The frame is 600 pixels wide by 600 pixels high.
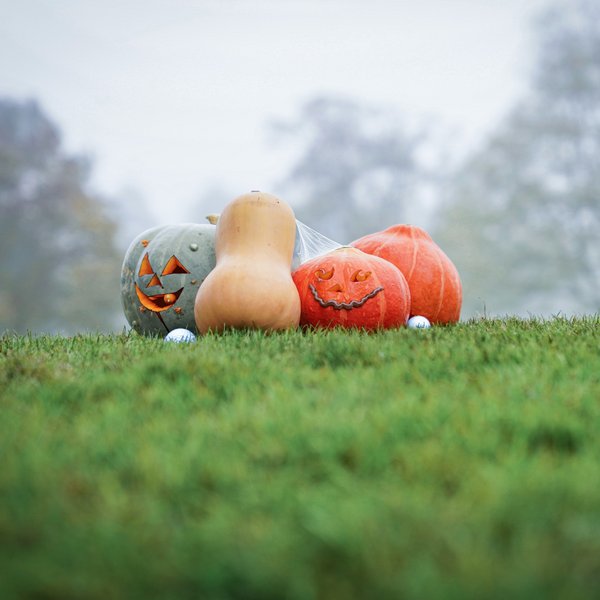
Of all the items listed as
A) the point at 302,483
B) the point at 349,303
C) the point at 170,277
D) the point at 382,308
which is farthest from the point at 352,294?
the point at 302,483

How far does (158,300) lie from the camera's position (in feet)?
16.8

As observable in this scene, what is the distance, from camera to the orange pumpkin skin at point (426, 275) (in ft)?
16.6

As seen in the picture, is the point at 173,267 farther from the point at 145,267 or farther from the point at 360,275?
the point at 360,275

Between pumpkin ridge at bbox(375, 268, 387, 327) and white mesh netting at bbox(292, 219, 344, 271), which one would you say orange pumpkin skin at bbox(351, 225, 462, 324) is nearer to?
white mesh netting at bbox(292, 219, 344, 271)

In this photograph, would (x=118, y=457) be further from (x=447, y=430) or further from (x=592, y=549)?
(x=592, y=549)

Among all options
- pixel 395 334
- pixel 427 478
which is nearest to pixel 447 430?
pixel 427 478

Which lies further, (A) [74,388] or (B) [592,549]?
(A) [74,388]

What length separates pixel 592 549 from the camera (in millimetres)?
1185

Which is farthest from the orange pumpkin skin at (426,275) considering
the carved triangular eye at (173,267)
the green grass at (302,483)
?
the green grass at (302,483)

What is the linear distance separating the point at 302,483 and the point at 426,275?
3.75 metres

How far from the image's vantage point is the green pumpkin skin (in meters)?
5.00

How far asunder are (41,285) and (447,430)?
14833 millimetres

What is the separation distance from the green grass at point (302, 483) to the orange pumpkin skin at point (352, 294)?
1.67m

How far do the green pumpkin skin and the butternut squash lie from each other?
0.51 m
